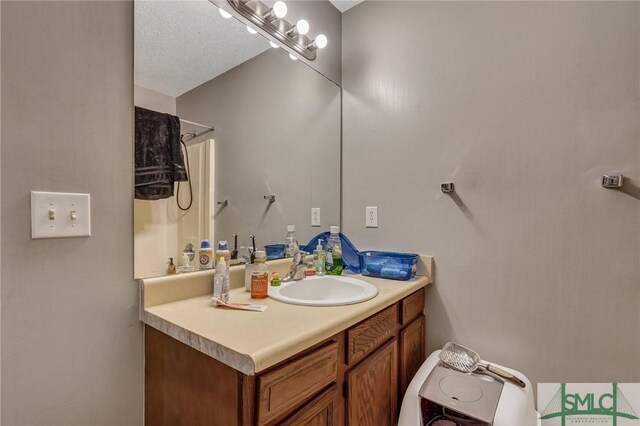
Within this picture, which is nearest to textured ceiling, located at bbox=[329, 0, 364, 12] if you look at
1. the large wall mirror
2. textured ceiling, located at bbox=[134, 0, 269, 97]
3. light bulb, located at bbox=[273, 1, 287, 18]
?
the large wall mirror

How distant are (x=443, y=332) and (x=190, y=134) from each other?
1402 millimetres

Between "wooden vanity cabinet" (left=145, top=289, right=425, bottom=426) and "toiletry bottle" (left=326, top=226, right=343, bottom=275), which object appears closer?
"wooden vanity cabinet" (left=145, top=289, right=425, bottom=426)

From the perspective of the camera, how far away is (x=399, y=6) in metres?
1.56

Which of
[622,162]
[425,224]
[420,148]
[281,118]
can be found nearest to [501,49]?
[420,148]

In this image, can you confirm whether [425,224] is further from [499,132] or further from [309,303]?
[309,303]

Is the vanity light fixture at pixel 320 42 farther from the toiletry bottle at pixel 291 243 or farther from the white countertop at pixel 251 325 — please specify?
the white countertop at pixel 251 325

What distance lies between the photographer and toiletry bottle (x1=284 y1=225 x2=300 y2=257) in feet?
4.84

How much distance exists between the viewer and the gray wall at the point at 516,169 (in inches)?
42.3

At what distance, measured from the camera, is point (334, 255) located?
4.94 feet

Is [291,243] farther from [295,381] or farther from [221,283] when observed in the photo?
[295,381]

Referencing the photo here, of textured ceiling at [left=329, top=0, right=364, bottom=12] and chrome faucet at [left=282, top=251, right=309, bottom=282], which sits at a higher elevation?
textured ceiling at [left=329, top=0, right=364, bottom=12]

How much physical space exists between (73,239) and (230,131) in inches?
26.0

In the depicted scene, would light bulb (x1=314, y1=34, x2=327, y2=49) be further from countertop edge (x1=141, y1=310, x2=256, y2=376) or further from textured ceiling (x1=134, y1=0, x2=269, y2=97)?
countertop edge (x1=141, y1=310, x2=256, y2=376)

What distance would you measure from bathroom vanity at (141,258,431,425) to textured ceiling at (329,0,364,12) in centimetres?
160
